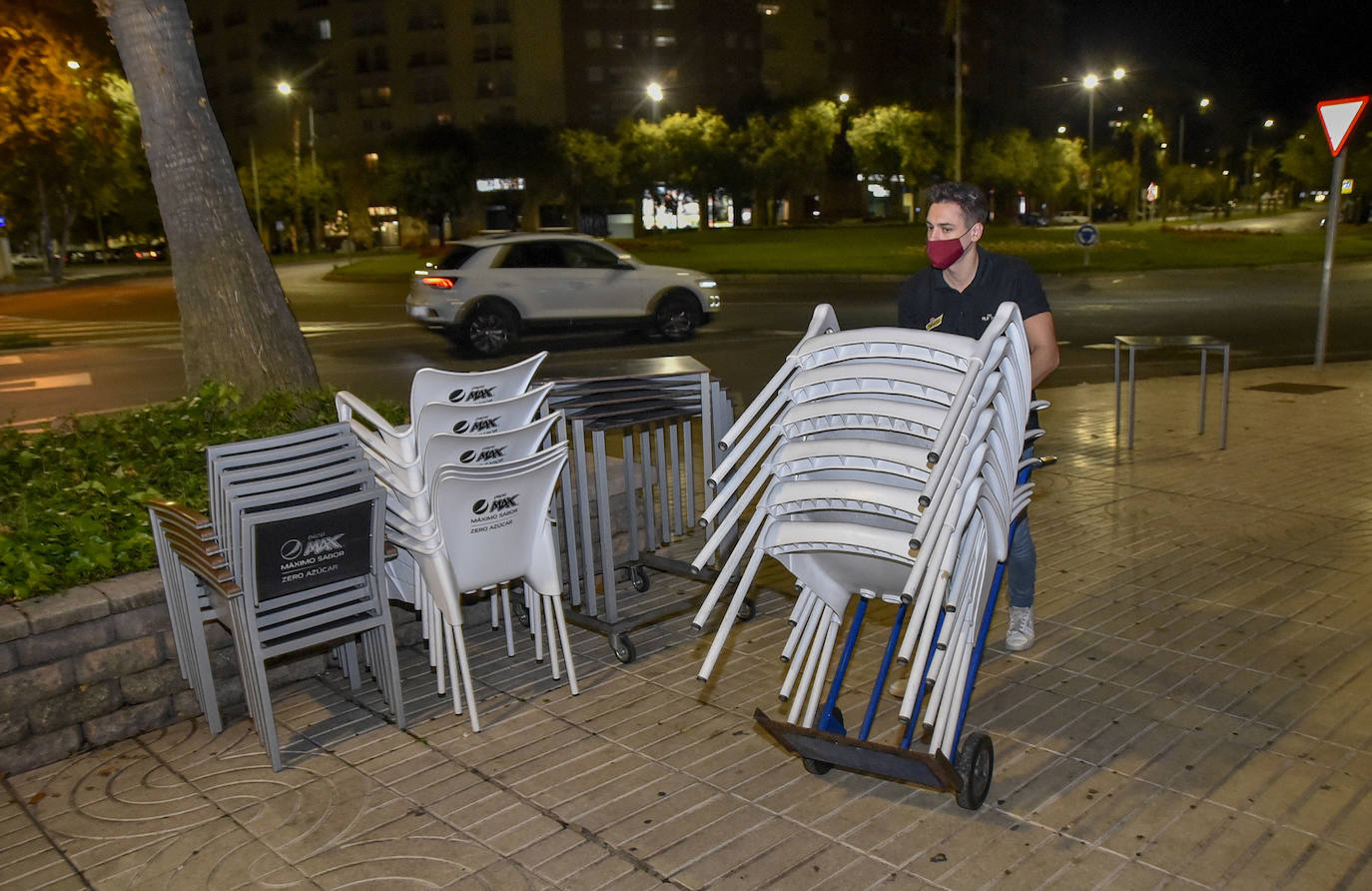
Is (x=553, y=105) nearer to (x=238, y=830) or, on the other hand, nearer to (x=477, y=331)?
(x=477, y=331)

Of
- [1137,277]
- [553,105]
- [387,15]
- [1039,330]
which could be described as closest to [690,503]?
[1039,330]

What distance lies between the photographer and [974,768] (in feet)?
11.8

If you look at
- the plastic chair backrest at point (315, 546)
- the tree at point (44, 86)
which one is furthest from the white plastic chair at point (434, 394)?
the tree at point (44, 86)

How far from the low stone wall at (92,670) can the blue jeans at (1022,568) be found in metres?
3.26

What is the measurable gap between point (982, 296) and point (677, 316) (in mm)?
14019

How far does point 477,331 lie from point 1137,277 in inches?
780

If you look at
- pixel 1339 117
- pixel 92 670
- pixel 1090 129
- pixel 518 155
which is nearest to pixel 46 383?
pixel 92 670

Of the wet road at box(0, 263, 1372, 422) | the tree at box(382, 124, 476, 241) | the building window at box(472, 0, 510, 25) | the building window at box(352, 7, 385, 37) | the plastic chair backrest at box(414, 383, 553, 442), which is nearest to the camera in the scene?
the plastic chair backrest at box(414, 383, 553, 442)

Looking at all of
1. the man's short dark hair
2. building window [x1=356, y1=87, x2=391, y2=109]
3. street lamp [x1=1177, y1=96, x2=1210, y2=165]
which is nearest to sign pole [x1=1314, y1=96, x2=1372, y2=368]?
the man's short dark hair

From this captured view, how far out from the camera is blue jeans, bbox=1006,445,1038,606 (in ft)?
15.8

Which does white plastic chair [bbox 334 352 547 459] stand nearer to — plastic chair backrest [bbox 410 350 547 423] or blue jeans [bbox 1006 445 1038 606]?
plastic chair backrest [bbox 410 350 547 423]

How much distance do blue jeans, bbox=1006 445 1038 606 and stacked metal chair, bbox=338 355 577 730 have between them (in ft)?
6.26

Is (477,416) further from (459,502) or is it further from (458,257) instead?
(458,257)

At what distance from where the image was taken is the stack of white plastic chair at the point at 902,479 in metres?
3.16
